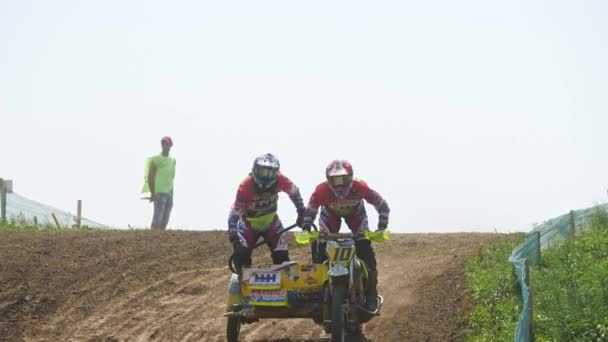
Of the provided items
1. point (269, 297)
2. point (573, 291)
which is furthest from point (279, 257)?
point (573, 291)

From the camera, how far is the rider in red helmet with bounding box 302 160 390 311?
43.0 feet

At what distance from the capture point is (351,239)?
40.1 ft

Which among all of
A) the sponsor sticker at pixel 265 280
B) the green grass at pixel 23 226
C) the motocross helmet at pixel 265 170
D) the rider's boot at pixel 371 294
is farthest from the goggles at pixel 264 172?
the green grass at pixel 23 226

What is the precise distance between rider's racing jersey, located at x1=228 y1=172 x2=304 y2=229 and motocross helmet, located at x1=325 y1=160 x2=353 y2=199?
61 centimetres

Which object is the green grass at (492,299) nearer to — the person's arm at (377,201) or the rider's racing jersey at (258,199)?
the person's arm at (377,201)

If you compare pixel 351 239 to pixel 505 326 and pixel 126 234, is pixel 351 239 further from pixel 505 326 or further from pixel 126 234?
pixel 126 234

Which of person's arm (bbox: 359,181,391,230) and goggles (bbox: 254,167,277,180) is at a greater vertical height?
goggles (bbox: 254,167,277,180)

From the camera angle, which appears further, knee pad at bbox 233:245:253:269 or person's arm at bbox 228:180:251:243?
person's arm at bbox 228:180:251:243

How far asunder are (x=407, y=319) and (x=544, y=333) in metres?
2.50

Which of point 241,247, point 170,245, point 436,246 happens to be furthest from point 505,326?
point 170,245

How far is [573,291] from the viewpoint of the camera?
12.5 m

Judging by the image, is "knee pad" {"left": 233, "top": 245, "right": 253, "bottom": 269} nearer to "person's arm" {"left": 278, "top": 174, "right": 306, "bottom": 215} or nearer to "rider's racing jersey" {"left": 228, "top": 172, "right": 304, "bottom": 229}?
"rider's racing jersey" {"left": 228, "top": 172, "right": 304, "bottom": 229}

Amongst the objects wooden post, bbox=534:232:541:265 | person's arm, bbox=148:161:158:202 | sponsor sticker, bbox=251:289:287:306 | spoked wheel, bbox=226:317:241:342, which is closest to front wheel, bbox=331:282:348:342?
sponsor sticker, bbox=251:289:287:306

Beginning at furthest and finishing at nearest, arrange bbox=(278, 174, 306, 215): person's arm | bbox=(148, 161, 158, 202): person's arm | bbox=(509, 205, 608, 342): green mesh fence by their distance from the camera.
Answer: bbox=(148, 161, 158, 202): person's arm → bbox=(278, 174, 306, 215): person's arm → bbox=(509, 205, 608, 342): green mesh fence
